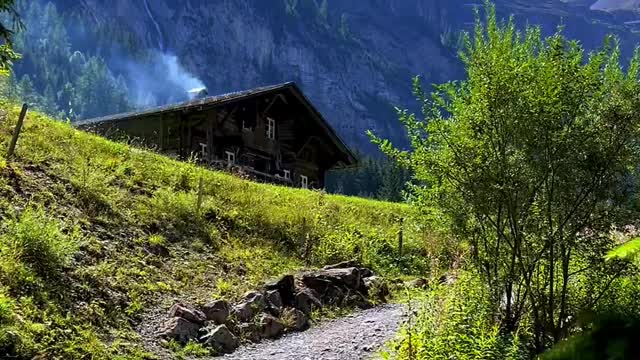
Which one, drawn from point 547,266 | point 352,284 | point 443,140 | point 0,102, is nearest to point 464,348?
point 547,266

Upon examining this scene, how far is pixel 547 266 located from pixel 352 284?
7.25 m

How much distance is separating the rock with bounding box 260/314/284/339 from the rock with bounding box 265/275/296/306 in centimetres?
97

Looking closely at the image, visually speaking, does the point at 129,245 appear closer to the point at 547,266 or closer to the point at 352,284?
the point at 352,284

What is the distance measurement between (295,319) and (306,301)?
35.0 inches

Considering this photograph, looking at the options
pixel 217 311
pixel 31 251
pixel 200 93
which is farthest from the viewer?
pixel 200 93

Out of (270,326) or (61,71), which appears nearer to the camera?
(270,326)

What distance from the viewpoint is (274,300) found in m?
12.2

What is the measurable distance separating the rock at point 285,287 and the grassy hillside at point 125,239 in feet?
2.32

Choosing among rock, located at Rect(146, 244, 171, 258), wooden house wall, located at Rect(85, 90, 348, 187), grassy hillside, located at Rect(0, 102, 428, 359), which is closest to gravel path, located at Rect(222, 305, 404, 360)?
grassy hillside, located at Rect(0, 102, 428, 359)

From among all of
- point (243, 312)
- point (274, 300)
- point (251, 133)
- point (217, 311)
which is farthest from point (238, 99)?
point (217, 311)

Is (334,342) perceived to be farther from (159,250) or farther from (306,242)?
(306,242)

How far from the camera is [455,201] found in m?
8.51

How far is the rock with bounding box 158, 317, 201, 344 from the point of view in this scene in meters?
9.92

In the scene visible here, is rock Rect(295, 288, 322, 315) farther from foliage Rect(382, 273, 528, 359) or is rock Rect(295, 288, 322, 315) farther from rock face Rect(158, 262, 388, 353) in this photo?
foliage Rect(382, 273, 528, 359)
